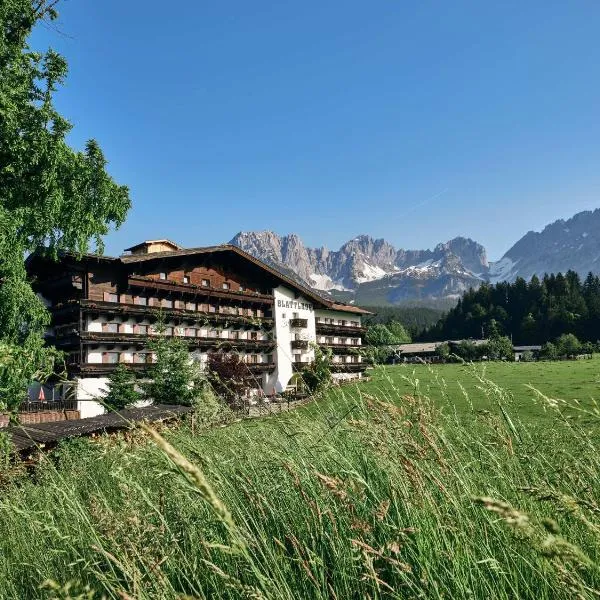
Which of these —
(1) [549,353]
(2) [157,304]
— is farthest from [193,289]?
(1) [549,353]

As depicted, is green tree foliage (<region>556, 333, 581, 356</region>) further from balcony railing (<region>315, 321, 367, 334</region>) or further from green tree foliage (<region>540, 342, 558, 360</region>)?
balcony railing (<region>315, 321, 367, 334</region>)

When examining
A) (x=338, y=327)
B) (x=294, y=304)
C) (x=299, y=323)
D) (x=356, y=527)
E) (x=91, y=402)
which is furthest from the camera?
(x=338, y=327)

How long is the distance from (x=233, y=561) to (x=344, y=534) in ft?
1.93

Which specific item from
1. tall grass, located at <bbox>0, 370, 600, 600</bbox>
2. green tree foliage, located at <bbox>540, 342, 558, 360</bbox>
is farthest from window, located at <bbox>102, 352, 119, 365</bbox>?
green tree foliage, located at <bbox>540, 342, 558, 360</bbox>

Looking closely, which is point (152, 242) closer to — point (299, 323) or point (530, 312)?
point (299, 323)

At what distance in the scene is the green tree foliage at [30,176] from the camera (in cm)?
1712

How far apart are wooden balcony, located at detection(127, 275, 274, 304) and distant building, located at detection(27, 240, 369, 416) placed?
0.26 ft

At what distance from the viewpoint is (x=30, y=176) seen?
1809 centimetres

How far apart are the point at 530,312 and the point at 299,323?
10918 centimetres

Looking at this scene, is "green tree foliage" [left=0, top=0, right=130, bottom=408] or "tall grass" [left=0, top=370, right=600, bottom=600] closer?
"tall grass" [left=0, top=370, right=600, bottom=600]

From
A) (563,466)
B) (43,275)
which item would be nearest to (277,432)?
(563,466)

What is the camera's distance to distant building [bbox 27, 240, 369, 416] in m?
35.6

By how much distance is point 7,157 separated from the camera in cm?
1761

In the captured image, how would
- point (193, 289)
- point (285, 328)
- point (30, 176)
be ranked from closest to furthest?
point (30, 176), point (193, 289), point (285, 328)
